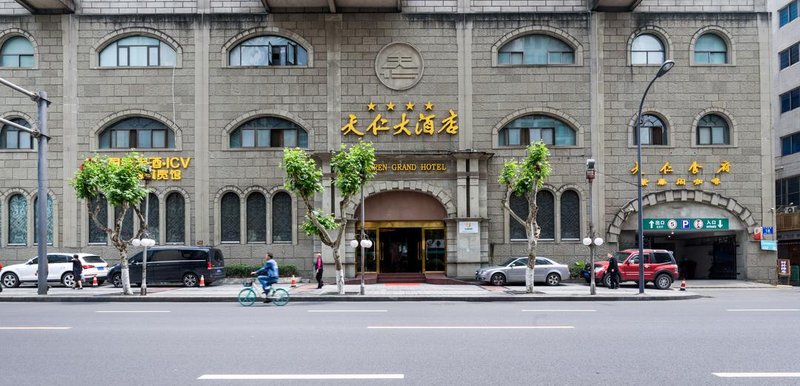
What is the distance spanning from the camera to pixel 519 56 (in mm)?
31562

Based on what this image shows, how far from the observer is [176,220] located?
31000 mm

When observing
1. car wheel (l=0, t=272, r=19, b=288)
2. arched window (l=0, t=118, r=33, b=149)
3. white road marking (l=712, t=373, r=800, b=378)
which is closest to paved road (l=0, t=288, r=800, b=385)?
white road marking (l=712, t=373, r=800, b=378)

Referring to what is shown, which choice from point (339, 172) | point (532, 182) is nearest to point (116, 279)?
point (339, 172)

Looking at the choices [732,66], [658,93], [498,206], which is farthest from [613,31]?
[498,206]

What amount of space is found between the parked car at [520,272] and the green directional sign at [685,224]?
524 cm

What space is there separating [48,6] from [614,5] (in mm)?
25395

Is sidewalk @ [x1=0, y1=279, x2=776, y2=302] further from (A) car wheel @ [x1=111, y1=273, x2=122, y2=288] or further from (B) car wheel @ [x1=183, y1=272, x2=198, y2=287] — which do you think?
(A) car wheel @ [x1=111, y1=273, x2=122, y2=288]

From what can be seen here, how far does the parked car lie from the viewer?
1113 inches

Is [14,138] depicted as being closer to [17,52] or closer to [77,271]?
[17,52]

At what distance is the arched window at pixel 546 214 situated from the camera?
31.3 m

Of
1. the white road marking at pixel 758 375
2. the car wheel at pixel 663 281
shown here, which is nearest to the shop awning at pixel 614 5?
the car wheel at pixel 663 281

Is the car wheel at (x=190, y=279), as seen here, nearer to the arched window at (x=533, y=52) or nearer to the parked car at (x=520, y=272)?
the parked car at (x=520, y=272)

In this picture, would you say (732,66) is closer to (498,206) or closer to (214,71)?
(498,206)

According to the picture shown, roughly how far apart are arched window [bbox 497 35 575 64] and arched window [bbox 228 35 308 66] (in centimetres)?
933
